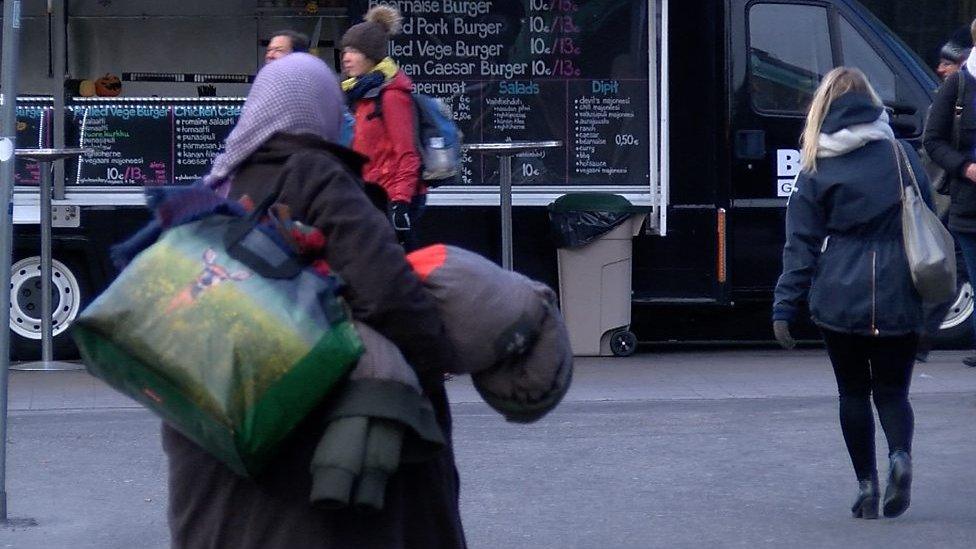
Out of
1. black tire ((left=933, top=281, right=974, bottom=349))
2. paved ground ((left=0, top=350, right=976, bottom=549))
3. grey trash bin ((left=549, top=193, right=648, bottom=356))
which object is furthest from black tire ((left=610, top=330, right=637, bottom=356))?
black tire ((left=933, top=281, right=974, bottom=349))

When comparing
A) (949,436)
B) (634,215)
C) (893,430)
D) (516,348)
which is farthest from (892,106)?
(516,348)

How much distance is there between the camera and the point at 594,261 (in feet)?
29.3

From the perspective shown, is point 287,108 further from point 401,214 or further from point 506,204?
point 506,204

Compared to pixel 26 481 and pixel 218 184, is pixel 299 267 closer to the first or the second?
pixel 218 184

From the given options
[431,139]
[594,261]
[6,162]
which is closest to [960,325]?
[594,261]

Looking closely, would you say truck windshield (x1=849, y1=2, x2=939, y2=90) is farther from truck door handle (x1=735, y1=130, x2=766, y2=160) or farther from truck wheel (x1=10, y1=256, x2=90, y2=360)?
truck wheel (x1=10, y1=256, x2=90, y2=360)

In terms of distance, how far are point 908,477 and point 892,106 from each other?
4168mm

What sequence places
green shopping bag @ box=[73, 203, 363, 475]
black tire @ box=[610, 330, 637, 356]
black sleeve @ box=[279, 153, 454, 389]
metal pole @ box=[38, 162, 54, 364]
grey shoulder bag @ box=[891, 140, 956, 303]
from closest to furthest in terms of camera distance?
green shopping bag @ box=[73, 203, 363, 475]
black sleeve @ box=[279, 153, 454, 389]
grey shoulder bag @ box=[891, 140, 956, 303]
metal pole @ box=[38, 162, 54, 364]
black tire @ box=[610, 330, 637, 356]

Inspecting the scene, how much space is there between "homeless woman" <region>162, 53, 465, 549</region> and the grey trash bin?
5.97 meters

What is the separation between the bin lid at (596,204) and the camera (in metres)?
8.85

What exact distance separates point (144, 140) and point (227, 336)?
270 inches

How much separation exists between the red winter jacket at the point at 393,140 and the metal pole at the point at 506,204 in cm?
148

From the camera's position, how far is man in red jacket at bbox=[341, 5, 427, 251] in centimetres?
696

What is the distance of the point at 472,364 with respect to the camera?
2789mm
